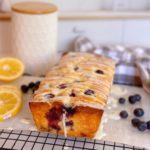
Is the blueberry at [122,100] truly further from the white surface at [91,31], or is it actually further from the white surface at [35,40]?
the white surface at [91,31]

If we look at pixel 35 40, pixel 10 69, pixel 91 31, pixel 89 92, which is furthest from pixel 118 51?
pixel 89 92

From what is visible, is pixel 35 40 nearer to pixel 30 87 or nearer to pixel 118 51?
pixel 30 87

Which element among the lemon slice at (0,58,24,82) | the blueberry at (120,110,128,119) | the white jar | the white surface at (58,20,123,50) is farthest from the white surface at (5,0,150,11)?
the blueberry at (120,110,128,119)

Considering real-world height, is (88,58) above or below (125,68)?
above

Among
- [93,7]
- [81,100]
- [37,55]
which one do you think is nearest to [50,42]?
[37,55]

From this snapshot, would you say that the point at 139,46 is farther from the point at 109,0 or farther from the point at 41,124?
the point at 41,124

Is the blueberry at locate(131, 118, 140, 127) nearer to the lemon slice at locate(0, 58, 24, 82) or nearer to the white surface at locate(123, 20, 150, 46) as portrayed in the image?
the lemon slice at locate(0, 58, 24, 82)

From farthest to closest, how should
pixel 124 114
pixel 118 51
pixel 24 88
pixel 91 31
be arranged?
pixel 91 31, pixel 118 51, pixel 24 88, pixel 124 114
